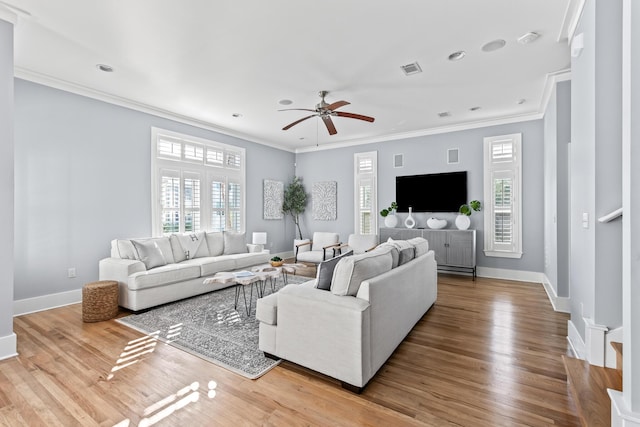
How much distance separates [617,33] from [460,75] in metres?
1.96

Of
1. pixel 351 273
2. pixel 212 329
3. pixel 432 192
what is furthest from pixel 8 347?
pixel 432 192

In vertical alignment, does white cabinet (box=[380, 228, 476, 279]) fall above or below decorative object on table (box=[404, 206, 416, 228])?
below

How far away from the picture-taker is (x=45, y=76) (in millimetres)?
3975

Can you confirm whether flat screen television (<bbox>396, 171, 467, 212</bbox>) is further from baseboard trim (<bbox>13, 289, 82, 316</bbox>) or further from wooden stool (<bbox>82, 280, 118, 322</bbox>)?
baseboard trim (<bbox>13, 289, 82, 316</bbox>)

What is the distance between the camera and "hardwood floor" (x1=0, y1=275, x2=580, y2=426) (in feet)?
6.30

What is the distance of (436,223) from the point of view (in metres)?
6.20

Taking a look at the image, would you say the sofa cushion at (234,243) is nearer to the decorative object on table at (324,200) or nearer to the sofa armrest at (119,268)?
the sofa armrest at (119,268)

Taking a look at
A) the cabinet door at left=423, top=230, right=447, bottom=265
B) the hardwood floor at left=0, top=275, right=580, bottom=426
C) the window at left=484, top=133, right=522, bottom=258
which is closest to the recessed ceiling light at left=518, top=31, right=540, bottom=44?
the window at left=484, top=133, right=522, bottom=258

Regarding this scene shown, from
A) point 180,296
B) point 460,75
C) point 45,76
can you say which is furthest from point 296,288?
point 45,76

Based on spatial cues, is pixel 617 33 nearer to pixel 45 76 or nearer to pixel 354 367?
pixel 354 367

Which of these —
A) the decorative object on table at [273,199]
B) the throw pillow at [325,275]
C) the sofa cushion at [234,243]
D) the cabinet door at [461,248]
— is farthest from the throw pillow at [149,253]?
the cabinet door at [461,248]

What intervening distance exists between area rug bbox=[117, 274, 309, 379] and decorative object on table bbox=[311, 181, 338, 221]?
154 inches

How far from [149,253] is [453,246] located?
524 cm

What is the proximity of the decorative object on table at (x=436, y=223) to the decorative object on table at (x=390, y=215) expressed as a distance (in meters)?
0.73
